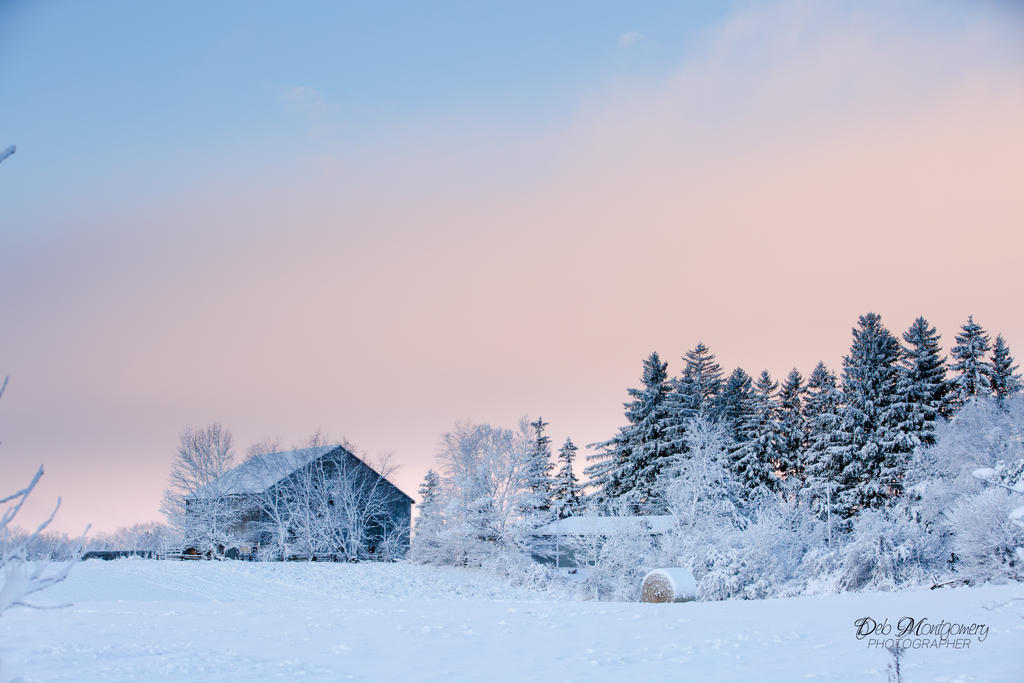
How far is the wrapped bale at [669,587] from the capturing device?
2138 centimetres

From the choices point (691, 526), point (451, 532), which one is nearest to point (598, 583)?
point (691, 526)

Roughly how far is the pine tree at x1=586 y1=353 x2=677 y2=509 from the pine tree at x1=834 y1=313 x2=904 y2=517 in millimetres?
11556

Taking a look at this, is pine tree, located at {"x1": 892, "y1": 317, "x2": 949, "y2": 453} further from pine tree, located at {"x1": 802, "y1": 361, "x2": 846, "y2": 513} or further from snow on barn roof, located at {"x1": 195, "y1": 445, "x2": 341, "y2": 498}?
snow on barn roof, located at {"x1": 195, "y1": 445, "x2": 341, "y2": 498}

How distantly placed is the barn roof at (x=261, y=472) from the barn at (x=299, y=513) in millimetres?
61

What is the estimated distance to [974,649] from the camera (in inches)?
388

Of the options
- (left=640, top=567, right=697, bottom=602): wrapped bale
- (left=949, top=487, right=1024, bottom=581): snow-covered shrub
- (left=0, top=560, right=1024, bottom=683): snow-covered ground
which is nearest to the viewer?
(left=0, top=560, right=1024, bottom=683): snow-covered ground

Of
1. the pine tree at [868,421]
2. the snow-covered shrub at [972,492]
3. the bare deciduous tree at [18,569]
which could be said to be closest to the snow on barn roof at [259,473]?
the pine tree at [868,421]

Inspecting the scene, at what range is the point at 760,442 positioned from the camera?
4769 centimetres

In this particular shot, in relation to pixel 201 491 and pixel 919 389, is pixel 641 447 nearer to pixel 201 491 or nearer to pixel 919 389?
pixel 919 389

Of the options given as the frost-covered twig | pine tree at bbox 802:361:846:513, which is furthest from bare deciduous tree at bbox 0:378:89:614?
pine tree at bbox 802:361:846:513

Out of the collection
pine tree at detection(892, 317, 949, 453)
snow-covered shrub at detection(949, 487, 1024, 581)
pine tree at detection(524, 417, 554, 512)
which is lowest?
snow-covered shrub at detection(949, 487, 1024, 581)

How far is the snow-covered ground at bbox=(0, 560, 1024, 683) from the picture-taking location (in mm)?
9125

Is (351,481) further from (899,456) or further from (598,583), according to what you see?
(899,456)

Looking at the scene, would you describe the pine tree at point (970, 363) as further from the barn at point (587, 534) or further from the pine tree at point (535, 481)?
the pine tree at point (535, 481)
